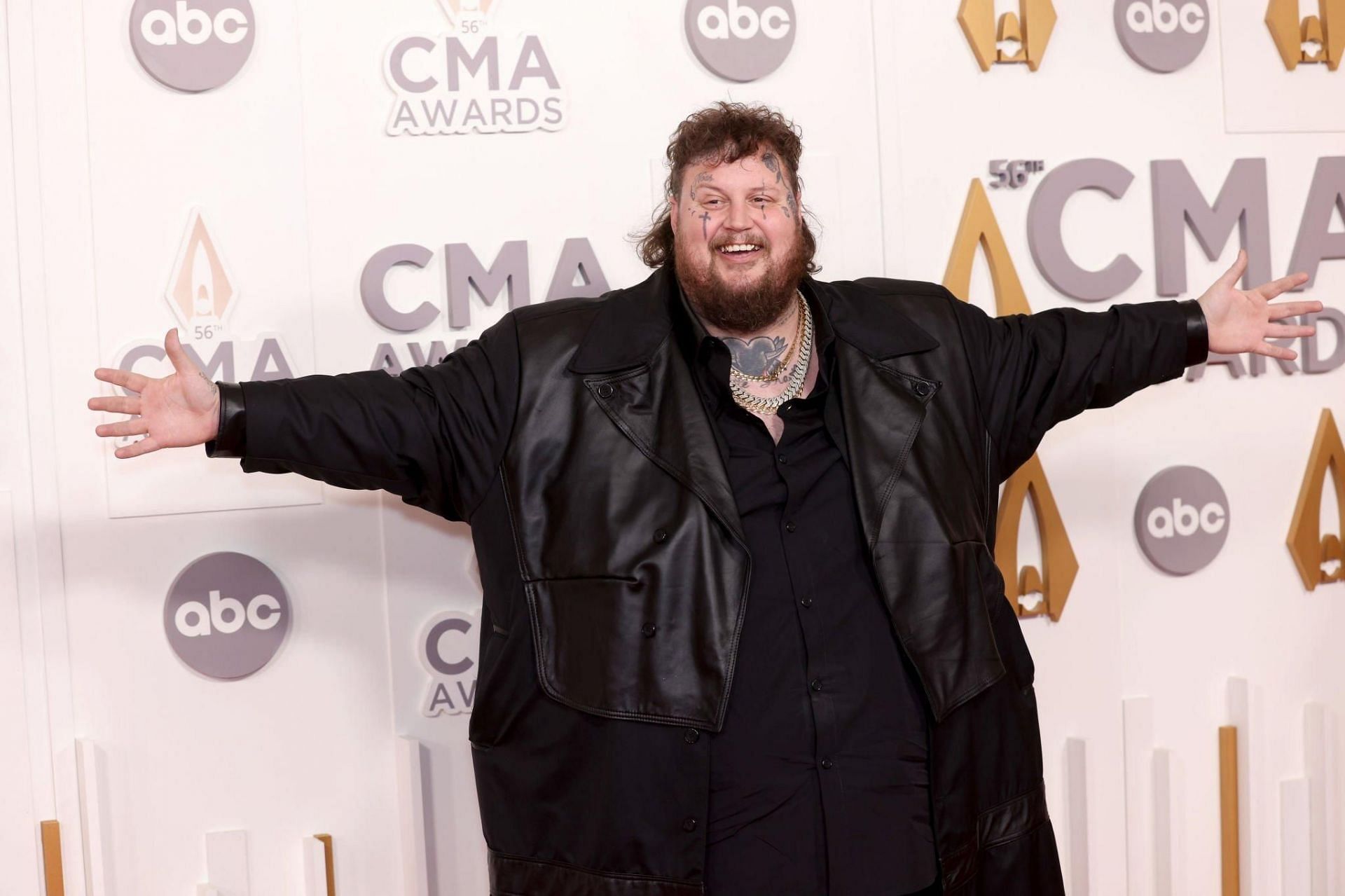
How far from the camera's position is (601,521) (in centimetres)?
223

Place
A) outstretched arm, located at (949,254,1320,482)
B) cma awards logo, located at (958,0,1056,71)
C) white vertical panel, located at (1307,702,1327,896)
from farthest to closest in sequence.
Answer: white vertical panel, located at (1307,702,1327,896), cma awards logo, located at (958,0,1056,71), outstretched arm, located at (949,254,1320,482)

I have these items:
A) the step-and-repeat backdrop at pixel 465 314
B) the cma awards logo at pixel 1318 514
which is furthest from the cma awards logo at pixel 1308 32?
the cma awards logo at pixel 1318 514

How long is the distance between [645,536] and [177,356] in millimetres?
788

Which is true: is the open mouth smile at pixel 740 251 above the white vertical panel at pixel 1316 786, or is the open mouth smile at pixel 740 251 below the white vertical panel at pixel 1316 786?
above

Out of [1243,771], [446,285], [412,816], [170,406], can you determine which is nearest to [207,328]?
[446,285]

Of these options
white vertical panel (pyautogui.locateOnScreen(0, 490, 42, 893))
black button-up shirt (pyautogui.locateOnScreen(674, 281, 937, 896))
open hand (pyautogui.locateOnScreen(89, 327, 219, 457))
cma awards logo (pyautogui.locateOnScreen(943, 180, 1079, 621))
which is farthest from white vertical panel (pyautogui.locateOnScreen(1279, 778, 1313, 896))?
white vertical panel (pyautogui.locateOnScreen(0, 490, 42, 893))

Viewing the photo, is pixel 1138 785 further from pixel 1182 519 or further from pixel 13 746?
pixel 13 746

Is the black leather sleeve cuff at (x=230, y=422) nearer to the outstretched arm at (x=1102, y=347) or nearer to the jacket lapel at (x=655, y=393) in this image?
the jacket lapel at (x=655, y=393)

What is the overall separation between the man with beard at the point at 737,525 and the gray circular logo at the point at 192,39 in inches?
32.8

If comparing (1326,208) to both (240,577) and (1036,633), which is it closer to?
(1036,633)

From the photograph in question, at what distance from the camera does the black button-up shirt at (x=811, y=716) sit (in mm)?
2129

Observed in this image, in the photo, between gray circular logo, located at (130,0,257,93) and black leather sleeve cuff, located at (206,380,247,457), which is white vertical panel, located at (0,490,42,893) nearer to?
black leather sleeve cuff, located at (206,380,247,457)

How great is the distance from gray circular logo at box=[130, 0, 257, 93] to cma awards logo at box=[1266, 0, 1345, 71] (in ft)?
7.57

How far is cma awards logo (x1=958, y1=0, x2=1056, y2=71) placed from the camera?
2.93 m
